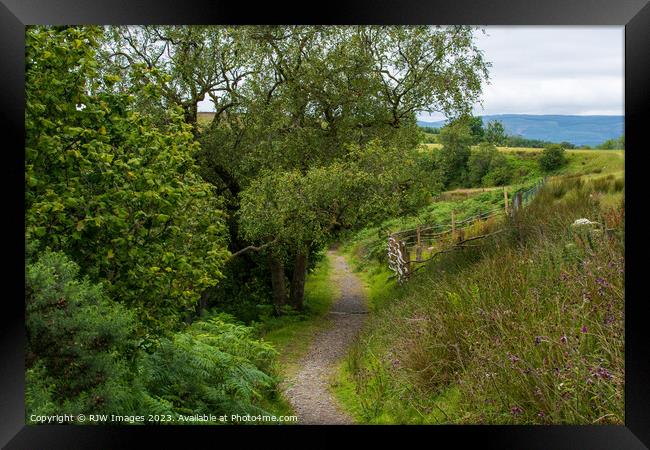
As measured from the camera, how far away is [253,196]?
10.5 m

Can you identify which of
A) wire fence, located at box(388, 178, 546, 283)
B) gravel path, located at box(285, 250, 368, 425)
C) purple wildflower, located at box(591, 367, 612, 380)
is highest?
wire fence, located at box(388, 178, 546, 283)

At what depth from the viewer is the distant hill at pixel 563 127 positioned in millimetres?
5426

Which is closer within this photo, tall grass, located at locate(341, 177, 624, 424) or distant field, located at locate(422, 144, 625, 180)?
tall grass, located at locate(341, 177, 624, 424)

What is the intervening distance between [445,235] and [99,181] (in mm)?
5744

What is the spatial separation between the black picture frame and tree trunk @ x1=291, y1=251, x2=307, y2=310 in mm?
5271

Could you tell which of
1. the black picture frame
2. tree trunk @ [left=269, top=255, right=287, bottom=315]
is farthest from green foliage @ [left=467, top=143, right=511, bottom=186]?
the black picture frame

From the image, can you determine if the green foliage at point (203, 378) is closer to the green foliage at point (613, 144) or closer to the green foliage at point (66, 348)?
the green foliage at point (66, 348)

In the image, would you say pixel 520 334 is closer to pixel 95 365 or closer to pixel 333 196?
pixel 95 365

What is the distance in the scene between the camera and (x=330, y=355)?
7922mm

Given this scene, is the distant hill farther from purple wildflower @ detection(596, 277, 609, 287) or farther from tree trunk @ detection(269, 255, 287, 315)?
tree trunk @ detection(269, 255, 287, 315)

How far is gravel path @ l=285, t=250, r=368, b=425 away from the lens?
5.70 m

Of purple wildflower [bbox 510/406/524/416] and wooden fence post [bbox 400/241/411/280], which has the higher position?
wooden fence post [bbox 400/241/411/280]

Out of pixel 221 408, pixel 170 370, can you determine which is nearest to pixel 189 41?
pixel 170 370
